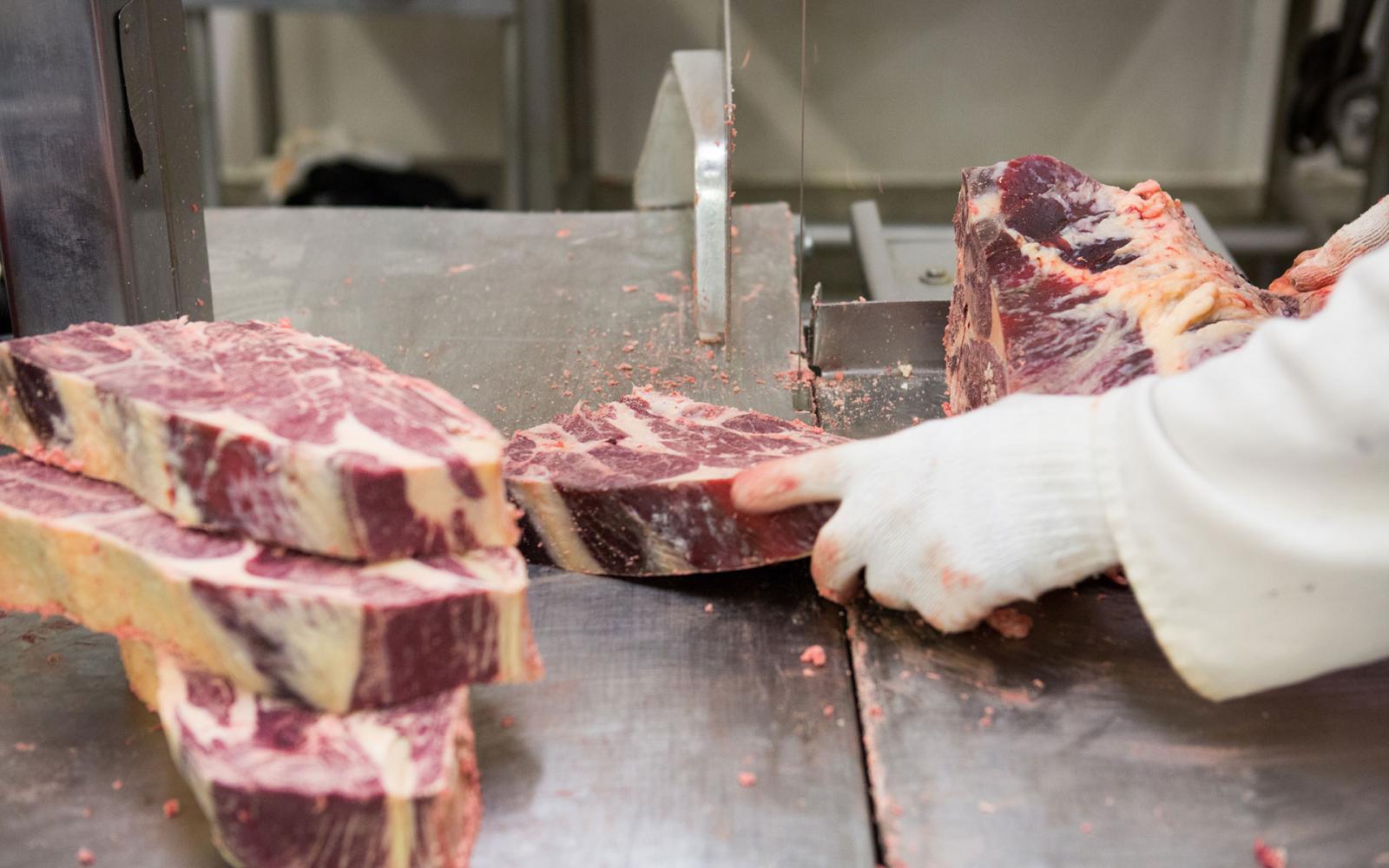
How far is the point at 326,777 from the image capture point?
4.36 feet

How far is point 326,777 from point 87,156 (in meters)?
1.23

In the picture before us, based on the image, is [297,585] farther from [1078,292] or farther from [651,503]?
[1078,292]

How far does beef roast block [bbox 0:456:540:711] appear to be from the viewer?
139 cm

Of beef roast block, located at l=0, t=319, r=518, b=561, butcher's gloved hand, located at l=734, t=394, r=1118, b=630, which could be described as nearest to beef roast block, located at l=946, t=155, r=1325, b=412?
butcher's gloved hand, located at l=734, t=394, r=1118, b=630

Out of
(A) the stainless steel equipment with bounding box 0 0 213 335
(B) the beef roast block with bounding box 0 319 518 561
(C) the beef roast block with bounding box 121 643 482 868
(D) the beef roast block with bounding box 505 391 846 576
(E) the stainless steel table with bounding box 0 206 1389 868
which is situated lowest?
(E) the stainless steel table with bounding box 0 206 1389 868

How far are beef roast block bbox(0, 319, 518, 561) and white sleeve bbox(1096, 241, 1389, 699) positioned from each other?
0.81m

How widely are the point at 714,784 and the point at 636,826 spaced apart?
0.38 ft

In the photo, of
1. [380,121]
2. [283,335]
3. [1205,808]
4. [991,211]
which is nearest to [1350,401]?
[1205,808]

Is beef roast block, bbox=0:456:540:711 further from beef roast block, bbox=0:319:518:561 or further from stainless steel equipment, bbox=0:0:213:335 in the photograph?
stainless steel equipment, bbox=0:0:213:335

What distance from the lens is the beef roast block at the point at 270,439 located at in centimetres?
144

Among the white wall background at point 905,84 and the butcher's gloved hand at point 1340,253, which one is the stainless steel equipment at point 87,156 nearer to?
the butcher's gloved hand at point 1340,253

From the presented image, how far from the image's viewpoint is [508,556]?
1537 millimetres

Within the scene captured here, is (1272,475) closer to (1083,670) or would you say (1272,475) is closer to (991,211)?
(1083,670)

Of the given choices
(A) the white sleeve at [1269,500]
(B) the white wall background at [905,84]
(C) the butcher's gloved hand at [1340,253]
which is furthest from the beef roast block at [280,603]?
(B) the white wall background at [905,84]
